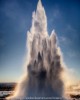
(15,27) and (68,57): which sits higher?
(15,27)

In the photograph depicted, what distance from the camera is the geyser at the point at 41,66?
9.16 ft

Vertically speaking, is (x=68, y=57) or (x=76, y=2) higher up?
(x=76, y=2)

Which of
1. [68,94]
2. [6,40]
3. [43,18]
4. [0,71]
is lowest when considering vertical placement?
[68,94]

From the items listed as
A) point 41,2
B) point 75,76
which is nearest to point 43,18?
point 41,2

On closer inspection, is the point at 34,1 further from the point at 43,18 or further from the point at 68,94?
the point at 68,94

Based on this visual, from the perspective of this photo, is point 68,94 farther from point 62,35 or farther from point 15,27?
point 15,27

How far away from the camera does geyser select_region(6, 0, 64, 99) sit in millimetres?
2791

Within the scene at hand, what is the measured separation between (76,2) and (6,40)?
735 millimetres

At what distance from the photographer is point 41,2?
2.89m

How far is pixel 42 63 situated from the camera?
2809mm

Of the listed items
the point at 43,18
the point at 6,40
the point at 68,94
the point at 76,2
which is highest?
the point at 76,2

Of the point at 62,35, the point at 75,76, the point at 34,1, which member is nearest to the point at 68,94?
the point at 75,76

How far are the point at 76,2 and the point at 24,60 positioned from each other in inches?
28.4

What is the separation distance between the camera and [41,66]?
110 inches
